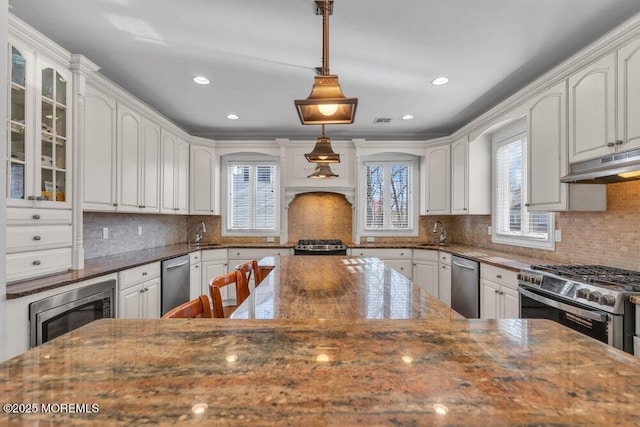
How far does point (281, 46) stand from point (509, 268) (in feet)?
8.39

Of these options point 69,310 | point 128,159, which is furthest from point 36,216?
point 128,159

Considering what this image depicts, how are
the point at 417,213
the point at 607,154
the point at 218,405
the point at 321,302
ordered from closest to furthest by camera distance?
1. the point at 218,405
2. the point at 321,302
3. the point at 607,154
4. the point at 417,213

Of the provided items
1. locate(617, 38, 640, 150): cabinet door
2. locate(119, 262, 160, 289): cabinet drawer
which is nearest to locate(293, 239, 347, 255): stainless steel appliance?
locate(119, 262, 160, 289): cabinet drawer

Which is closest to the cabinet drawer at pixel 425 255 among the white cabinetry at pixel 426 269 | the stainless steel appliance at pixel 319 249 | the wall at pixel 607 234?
the white cabinetry at pixel 426 269

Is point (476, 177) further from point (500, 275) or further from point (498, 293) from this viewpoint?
point (498, 293)

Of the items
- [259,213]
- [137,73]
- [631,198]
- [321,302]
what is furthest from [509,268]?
[137,73]

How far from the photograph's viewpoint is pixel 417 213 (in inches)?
184

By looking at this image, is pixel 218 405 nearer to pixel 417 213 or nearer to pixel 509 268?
pixel 509 268

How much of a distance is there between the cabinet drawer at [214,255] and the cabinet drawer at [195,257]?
0.05 m

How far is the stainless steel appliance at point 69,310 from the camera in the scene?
1.78 metres

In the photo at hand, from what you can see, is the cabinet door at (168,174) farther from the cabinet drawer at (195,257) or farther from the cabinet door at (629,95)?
the cabinet door at (629,95)

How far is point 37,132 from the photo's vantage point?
6.52 ft

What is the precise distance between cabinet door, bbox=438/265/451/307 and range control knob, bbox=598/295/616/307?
83.9 inches

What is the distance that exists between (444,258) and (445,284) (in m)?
0.32
